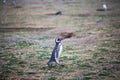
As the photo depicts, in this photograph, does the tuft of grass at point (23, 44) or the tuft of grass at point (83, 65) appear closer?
the tuft of grass at point (83, 65)

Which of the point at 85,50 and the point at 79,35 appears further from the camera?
the point at 79,35

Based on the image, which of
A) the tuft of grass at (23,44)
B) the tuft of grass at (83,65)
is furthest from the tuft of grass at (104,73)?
the tuft of grass at (23,44)

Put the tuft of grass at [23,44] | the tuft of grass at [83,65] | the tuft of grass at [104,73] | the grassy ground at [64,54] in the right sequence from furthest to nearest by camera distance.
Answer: the tuft of grass at [23,44] < the tuft of grass at [83,65] < the grassy ground at [64,54] < the tuft of grass at [104,73]

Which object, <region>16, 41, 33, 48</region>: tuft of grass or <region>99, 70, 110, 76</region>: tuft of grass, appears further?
<region>16, 41, 33, 48</region>: tuft of grass

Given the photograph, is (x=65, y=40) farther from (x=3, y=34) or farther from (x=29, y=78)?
(x=29, y=78)

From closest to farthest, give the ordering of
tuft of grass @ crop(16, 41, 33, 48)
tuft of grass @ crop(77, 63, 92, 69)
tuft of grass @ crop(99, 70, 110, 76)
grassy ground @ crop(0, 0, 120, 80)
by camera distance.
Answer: tuft of grass @ crop(99, 70, 110, 76), grassy ground @ crop(0, 0, 120, 80), tuft of grass @ crop(77, 63, 92, 69), tuft of grass @ crop(16, 41, 33, 48)

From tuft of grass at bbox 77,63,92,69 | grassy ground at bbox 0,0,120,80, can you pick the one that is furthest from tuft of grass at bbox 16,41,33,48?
tuft of grass at bbox 77,63,92,69

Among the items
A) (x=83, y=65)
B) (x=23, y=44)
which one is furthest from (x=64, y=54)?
(x=23, y=44)

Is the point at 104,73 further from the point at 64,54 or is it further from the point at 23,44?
the point at 23,44

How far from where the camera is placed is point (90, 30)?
69.3 feet

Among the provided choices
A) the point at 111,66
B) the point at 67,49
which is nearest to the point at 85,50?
the point at 67,49

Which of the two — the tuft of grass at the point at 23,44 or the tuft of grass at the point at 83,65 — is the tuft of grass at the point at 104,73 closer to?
the tuft of grass at the point at 83,65

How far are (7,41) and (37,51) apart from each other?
4283 mm

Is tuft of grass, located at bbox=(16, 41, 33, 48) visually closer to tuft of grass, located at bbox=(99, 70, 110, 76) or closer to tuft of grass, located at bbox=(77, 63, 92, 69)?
tuft of grass, located at bbox=(77, 63, 92, 69)
